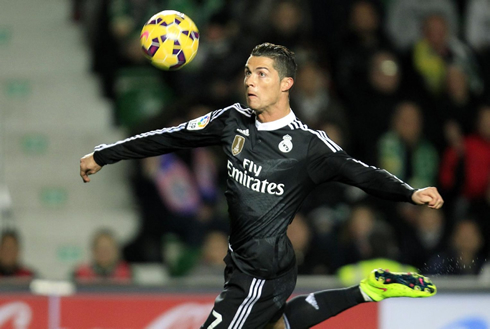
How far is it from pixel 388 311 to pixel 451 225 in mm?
2295

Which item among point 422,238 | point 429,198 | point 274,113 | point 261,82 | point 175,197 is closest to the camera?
point 429,198

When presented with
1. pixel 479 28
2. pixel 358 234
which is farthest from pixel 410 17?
pixel 358 234

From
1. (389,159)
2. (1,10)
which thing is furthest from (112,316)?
(1,10)

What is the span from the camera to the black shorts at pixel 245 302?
494cm

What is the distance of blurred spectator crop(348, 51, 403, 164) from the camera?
864cm

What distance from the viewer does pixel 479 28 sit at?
32.7 feet

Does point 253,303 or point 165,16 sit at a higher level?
point 165,16

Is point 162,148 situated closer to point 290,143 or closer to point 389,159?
point 290,143

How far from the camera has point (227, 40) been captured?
9.30 meters

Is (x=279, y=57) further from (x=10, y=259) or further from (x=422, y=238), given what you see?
(x=10, y=259)

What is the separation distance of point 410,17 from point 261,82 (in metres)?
5.47

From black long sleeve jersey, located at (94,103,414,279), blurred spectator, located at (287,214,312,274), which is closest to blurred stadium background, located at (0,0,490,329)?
blurred spectator, located at (287,214,312,274)

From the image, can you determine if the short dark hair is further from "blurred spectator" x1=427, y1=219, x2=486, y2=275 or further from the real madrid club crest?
"blurred spectator" x1=427, y1=219, x2=486, y2=275

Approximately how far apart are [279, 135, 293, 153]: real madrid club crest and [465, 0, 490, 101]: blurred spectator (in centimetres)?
557
